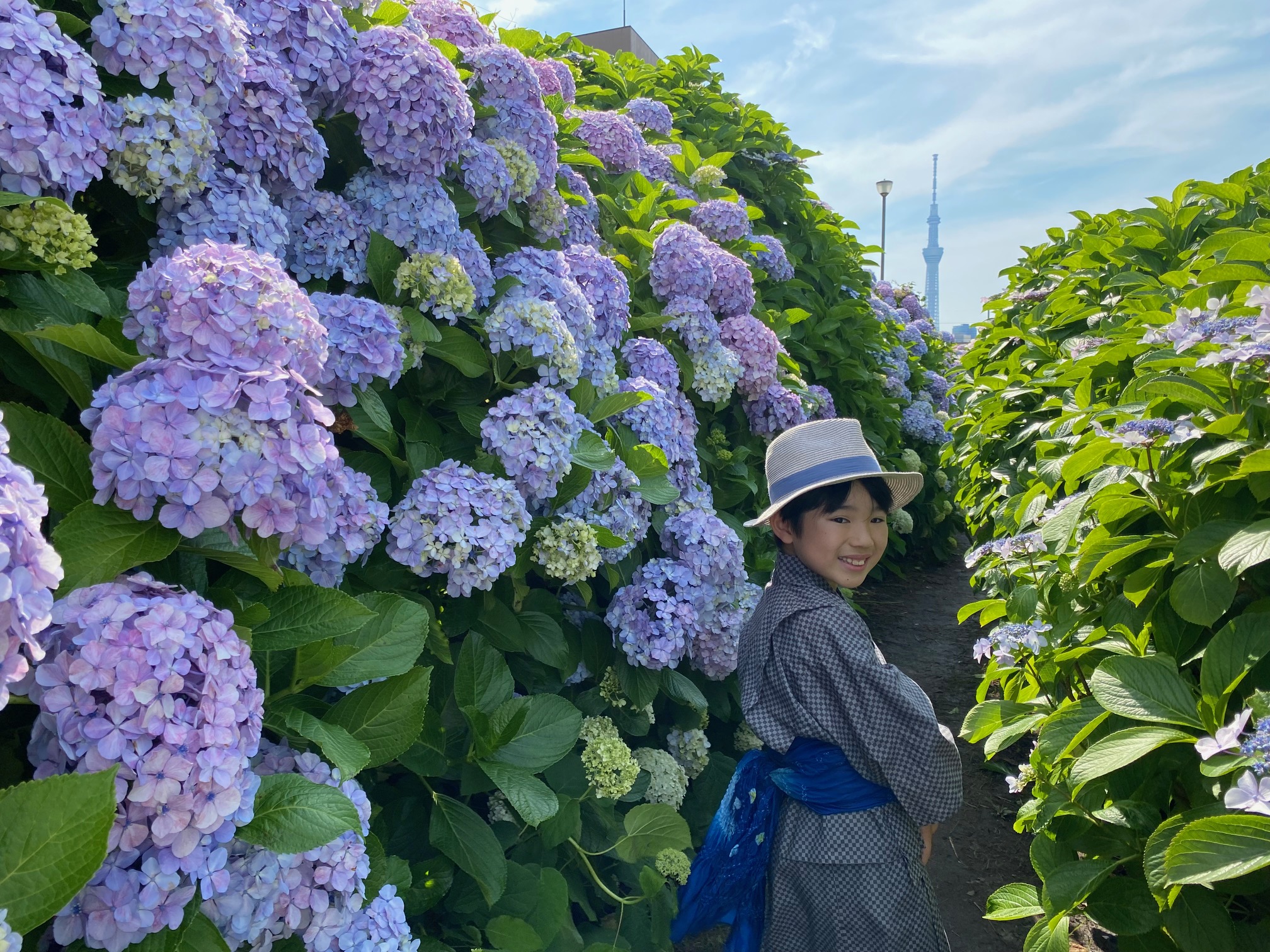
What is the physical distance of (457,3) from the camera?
233 cm

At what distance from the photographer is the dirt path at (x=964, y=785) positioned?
115 inches

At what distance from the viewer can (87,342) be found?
1.05 meters

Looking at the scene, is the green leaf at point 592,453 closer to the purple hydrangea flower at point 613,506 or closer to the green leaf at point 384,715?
the purple hydrangea flower at point 613,506

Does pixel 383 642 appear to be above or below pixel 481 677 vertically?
above

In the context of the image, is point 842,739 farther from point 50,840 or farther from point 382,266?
point 50,840

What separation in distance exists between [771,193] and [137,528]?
5216 millimetres

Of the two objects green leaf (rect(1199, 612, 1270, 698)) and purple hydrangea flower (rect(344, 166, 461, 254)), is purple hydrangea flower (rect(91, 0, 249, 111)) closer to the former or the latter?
purple hydrangea flower (rect(344, 166, 461, 254))

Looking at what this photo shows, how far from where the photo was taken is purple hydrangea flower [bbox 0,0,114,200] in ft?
3.50

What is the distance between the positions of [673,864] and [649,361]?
1.46m

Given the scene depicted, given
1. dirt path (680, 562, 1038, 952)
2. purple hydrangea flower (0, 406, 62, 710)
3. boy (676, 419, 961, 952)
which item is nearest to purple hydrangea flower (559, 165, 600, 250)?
boy (676, 419, 961, 952)

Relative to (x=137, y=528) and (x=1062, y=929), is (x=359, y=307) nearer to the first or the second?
(x=137, y=528)

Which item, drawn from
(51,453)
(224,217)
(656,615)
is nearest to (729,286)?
(656,615)

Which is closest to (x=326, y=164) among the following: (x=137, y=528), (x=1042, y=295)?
(x=137, y=528)

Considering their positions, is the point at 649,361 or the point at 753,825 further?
the point at 649,361
